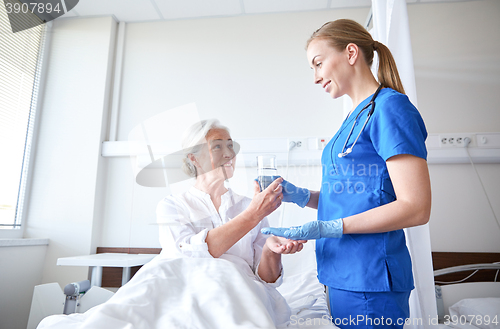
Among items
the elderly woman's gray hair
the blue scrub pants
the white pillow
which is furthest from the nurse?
the white pillow

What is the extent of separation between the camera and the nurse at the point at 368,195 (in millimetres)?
824

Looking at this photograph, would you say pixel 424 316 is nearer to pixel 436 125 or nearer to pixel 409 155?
pixel 409 155

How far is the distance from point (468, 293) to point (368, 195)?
4.47ft

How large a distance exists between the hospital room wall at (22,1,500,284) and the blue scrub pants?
4.03ft

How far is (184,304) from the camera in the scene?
85 cm

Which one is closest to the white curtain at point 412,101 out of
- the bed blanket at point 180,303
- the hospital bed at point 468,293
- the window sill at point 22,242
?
the hospital bed at point 468,293

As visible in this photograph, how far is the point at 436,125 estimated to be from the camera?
2232mm

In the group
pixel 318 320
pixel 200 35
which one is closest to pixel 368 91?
pixel 318 320

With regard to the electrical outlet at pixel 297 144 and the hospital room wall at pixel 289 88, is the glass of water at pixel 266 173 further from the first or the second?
the electrical outlet at pixel 297 144

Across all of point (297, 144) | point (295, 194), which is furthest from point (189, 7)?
point (295, 194)

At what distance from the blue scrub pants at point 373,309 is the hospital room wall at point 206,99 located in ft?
4.03

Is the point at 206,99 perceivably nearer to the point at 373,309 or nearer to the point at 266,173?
the point at 266,173

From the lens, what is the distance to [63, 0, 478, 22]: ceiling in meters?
2.45

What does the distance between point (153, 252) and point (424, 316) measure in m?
1.69
